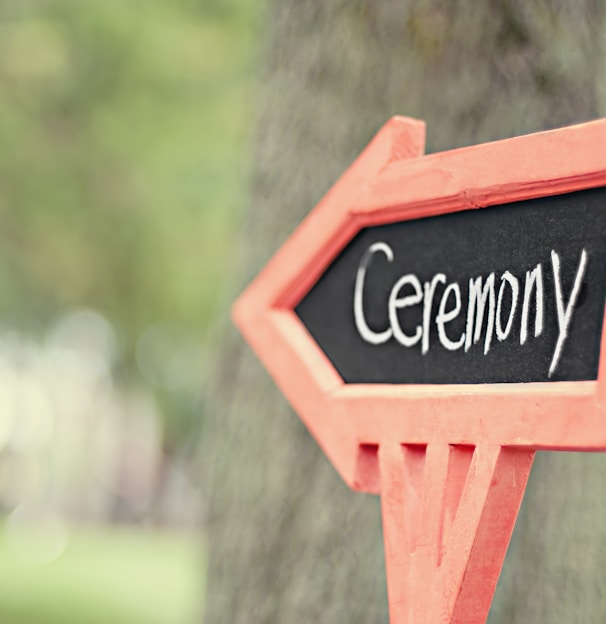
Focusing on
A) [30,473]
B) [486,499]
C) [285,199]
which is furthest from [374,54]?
[30,473]

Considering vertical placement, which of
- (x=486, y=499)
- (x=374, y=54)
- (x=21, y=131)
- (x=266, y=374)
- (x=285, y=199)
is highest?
(x=21, y=131)

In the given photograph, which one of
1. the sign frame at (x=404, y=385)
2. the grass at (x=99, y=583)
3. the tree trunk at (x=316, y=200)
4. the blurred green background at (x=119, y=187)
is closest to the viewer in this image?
the sign frame at (x=404, y=385)

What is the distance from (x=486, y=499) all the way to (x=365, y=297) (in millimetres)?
340

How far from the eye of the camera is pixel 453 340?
121 centimetres

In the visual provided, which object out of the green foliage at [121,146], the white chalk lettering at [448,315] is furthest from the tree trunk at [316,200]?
the green foliage at [121,146]

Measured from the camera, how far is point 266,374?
2.11 m

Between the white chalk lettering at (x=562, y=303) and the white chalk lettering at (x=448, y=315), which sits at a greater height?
the white chalk lettering at (x=448, y=315)

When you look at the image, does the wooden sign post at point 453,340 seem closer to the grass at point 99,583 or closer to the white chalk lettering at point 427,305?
the white chalk lettering at point 427,305

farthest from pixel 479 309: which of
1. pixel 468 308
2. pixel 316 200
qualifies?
pixel 316 200

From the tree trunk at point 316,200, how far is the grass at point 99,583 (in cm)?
281

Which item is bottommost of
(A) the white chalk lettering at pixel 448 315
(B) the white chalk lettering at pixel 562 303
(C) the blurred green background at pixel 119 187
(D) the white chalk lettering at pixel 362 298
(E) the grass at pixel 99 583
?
(B) the white chalk lettering at pixel 562 303

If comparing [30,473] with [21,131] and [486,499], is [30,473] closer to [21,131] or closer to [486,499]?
[21,131]

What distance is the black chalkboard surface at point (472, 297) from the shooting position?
1089 mm

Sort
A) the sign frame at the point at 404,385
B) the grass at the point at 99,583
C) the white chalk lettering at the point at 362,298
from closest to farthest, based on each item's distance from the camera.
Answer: the sign frame at the point at 404,385, the white chalk lettering at the point at 362,298, the grass at the point at 99,583
